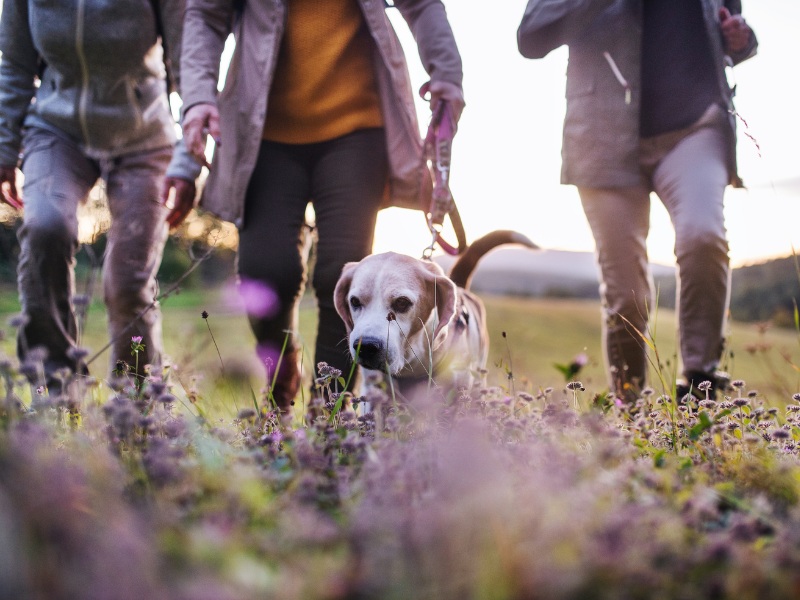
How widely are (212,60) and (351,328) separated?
141 cm

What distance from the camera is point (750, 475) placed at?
147 centimetres

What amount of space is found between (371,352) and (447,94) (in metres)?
1.30

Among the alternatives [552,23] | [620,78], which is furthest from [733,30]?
[552,23]

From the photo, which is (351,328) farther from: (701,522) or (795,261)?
(701,522)

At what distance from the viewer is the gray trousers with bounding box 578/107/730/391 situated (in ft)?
10.0

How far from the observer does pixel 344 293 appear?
3.04 metres

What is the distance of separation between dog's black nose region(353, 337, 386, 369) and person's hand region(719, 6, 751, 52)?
225cm

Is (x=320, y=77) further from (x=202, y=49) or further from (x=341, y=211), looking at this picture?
(x=341, y=211)

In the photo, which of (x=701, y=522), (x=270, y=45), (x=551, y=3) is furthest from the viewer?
(x=551, y=3)

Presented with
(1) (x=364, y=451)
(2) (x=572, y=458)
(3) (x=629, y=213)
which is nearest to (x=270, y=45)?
(3) (x=629, y=213)

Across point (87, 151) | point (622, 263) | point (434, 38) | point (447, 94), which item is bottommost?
point (622, 263)

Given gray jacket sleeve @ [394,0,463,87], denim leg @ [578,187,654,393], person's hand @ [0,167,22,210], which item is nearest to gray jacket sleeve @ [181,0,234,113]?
gray jacket sleeve @ [394,0,463,87]

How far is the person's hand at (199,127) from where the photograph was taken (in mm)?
2900

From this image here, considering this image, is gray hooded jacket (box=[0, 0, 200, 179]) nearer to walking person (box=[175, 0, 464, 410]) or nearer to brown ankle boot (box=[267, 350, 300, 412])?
walking person (box=[175, 0, 464, 410])
